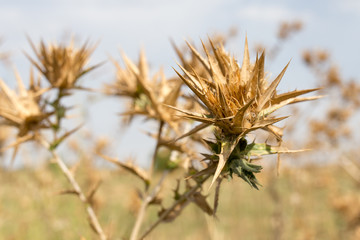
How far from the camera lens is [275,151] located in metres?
1.33

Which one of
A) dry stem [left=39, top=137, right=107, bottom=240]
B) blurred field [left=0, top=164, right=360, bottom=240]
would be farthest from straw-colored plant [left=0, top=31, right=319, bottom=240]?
blurred field [left=0, top=164, right=360, bottom=240]

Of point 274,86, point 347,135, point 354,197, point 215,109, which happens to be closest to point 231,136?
point 215,109

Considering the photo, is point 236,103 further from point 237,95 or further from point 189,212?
point 189,212

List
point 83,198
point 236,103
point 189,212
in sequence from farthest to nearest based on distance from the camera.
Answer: point 189,212 → point 83,198 → point 236,103

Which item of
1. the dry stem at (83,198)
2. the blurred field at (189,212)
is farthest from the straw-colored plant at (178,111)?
the blurred field at (189,212)

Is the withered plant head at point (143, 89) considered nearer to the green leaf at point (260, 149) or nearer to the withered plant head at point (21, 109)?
the withered plant head at point (21, 109)

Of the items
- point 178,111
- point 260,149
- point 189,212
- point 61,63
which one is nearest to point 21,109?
point 61,63

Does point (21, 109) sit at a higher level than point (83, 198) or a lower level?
higher

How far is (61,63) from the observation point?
2.12 m

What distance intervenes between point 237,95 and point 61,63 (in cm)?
126

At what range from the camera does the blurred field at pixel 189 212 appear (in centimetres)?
457

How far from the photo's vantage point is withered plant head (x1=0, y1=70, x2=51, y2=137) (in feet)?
6.74

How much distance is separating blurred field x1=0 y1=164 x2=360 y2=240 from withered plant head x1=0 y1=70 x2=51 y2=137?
722 millimetres

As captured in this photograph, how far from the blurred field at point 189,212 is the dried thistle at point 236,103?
3.27 ft
